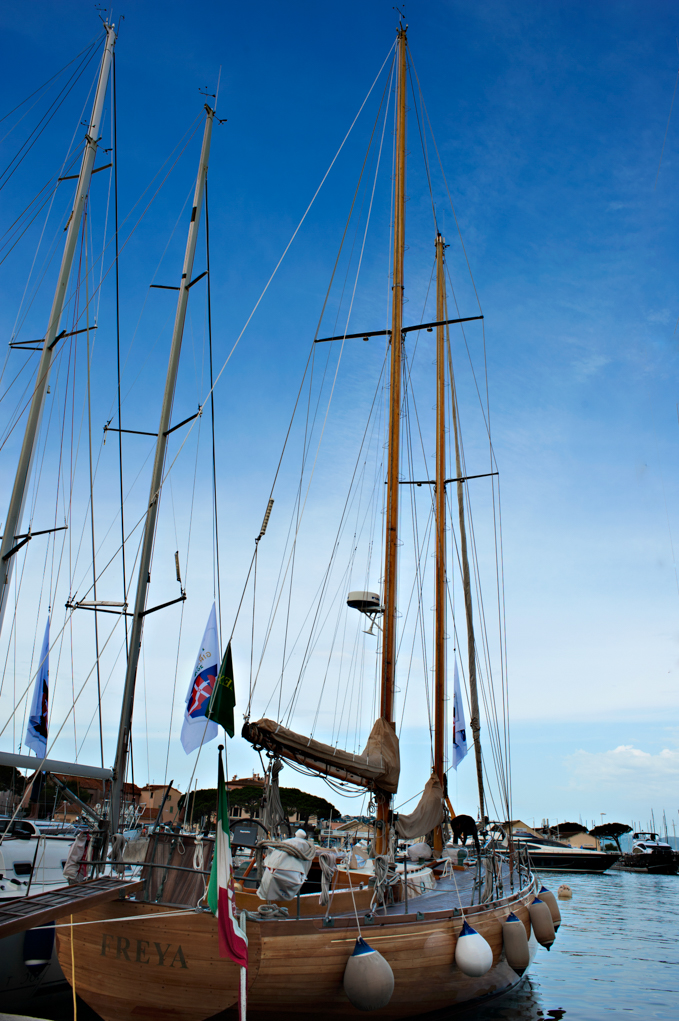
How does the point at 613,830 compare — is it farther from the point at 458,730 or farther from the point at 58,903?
the point at 58,903

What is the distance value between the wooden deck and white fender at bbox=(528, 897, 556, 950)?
29.2 feet

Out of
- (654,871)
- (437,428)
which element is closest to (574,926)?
(437,428)

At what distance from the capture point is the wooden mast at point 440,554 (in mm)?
18969

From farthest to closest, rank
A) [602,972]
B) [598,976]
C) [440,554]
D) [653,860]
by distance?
[653,860]
[440,554]
[602,972]
[598,976]

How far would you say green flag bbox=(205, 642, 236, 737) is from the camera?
263 inches

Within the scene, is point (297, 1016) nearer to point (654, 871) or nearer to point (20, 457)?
point (20, 457)

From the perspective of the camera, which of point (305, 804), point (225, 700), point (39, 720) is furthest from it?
point (305, 804)

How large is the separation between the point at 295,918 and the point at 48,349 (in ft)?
33.7

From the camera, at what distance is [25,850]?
1386cm

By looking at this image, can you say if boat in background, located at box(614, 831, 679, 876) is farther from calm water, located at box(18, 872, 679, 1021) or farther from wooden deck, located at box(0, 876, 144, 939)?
wooden deck, located at box(0, 876, 144, 939)

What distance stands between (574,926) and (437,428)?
20.7 m

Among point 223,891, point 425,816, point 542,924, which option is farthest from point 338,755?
point 542,924

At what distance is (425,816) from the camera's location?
46.2 ft

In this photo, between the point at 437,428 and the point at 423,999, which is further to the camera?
the point at 437,428
